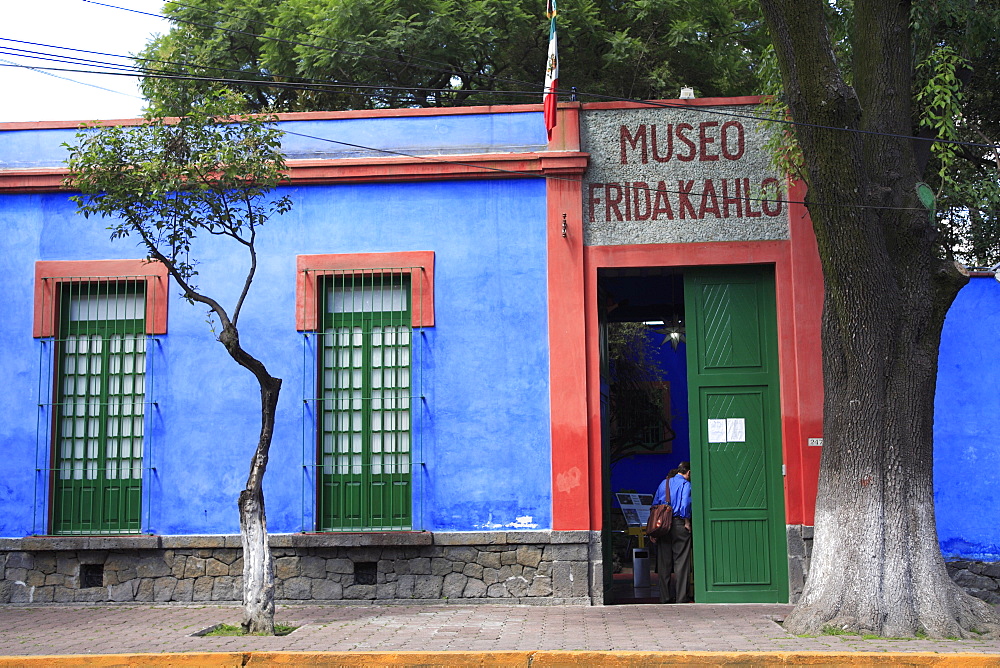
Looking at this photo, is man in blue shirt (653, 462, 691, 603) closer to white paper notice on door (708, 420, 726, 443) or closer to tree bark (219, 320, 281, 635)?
white paper notice on door (708, 420, 726, 443)

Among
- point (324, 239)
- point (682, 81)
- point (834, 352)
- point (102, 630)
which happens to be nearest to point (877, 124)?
point (834, 352)

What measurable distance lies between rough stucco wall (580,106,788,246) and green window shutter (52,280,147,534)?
501 cm

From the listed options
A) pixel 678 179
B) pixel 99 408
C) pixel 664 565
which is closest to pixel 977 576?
pixel 664 565

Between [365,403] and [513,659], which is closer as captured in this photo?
[513,659]

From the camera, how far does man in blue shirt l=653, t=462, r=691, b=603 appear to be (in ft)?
36.4

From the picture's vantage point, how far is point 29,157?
11.0 m

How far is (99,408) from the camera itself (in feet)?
35.3

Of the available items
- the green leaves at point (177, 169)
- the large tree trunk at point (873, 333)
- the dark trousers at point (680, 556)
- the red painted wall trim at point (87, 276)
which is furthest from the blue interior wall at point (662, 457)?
the green leaves at point (177, 169)

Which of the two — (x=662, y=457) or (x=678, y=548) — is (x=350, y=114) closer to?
(x=678, y=548)

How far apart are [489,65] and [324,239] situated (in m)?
9.69

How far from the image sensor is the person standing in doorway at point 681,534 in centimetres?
1109

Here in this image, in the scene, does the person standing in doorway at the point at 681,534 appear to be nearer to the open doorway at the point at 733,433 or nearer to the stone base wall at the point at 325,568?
the open doorway at the point at 733,433

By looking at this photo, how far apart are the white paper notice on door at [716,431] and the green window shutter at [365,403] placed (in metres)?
3.10

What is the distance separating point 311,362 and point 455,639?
12.1 ft
